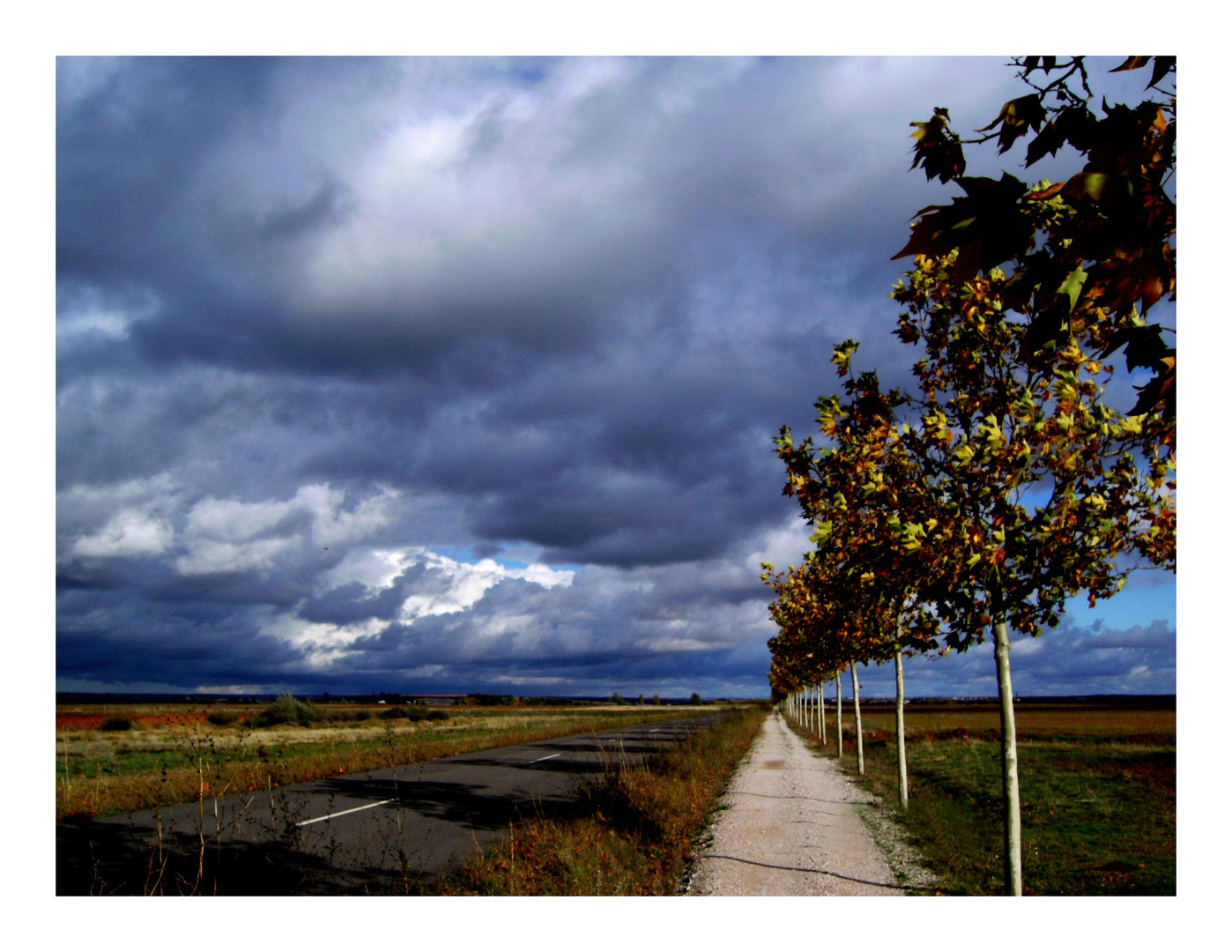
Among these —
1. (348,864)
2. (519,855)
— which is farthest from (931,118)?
(348,864)

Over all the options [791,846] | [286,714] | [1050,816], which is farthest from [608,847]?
[286,714]

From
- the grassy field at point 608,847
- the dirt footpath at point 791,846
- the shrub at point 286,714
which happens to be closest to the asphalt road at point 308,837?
the grassy field at point 608,847

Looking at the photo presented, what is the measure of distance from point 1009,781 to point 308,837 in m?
8.43

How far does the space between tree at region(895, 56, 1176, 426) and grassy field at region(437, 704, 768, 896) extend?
264 inches

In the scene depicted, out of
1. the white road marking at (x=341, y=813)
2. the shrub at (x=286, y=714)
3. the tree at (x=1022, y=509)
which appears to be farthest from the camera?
the shrub at (x=286, y=714)

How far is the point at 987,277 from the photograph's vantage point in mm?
7012

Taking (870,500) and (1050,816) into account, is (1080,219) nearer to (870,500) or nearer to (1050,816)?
(870,500)

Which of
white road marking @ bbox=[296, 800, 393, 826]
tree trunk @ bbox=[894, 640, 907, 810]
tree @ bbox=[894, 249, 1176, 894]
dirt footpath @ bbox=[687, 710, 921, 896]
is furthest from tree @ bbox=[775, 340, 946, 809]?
white road marking @ bbox=[296, 800, 393, 826]

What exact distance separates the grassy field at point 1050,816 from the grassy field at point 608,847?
10.6 ft

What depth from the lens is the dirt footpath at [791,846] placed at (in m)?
8.21

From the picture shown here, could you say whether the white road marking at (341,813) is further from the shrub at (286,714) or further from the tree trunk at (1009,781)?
the shrub at (286,714)

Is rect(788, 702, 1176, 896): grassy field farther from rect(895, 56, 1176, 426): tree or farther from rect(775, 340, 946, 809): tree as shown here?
rect(895, 56, 1176, 426): tree

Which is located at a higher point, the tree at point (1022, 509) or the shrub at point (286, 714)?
the tree at point (1022, 509)

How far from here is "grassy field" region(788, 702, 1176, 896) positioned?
29.4 ft
